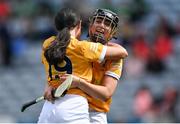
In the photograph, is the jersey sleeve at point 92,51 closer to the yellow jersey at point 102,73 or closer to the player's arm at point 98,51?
the player's arm at point 98,51

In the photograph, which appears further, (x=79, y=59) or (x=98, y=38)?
(x=98, y=38)

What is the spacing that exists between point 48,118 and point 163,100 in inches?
247

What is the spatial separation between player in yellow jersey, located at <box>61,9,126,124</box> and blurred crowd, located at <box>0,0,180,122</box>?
5.60 metres

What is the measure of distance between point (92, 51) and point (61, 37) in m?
0.25

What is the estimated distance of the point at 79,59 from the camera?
5.60 metres

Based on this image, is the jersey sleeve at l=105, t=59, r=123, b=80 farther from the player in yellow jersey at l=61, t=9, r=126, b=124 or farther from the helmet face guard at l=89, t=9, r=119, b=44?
the helmet face guard at l=89, t=9, r=119, b=44

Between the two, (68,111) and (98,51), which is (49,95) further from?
(98,51)

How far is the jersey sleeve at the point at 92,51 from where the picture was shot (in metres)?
5.57

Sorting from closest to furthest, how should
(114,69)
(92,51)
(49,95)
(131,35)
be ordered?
(92,51)
(49,95)
(114,69)
(131,35)

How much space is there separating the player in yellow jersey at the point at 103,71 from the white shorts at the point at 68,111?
12cm

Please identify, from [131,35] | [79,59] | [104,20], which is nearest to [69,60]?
[79,59]

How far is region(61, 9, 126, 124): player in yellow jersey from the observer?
577cm

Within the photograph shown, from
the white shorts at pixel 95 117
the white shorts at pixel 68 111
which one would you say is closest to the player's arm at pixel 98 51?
the white shorts at pixel 68 111

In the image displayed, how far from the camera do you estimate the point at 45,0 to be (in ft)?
46.7
